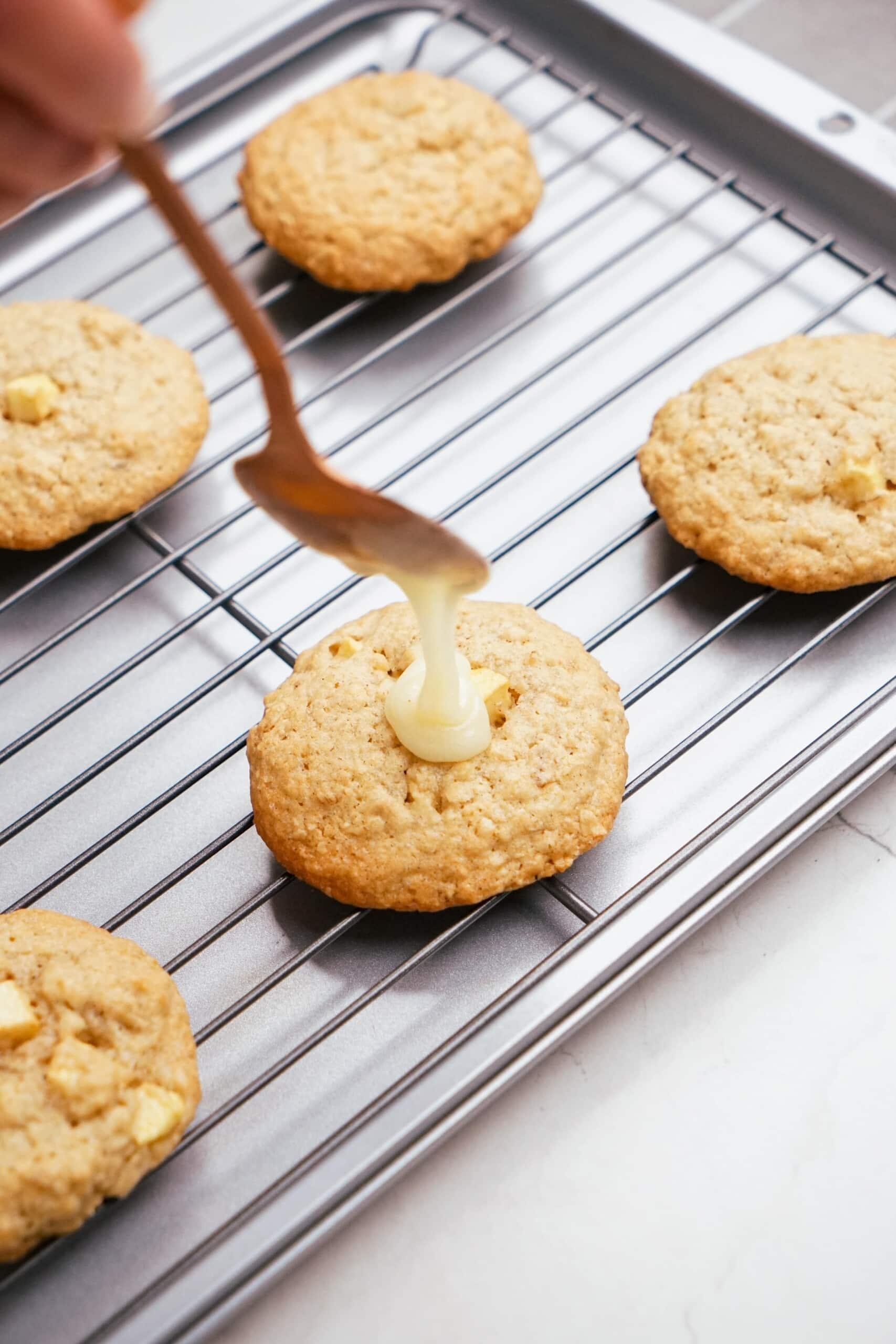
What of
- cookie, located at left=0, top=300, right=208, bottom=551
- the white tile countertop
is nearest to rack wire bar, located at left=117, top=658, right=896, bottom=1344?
the white tile countertop

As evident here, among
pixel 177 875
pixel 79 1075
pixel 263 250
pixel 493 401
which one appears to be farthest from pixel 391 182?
pixel 79 1075

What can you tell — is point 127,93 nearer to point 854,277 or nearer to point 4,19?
point 4,19

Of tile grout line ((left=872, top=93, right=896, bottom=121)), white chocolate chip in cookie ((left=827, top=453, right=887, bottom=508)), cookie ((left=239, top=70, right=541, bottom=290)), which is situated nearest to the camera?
white chocolate chip in cookie ((left=827, top=453, right=887, bottom=508))

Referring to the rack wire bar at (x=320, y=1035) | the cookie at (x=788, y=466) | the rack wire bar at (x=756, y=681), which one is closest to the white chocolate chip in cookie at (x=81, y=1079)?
the rack wire bar at (x=320, y=1035)

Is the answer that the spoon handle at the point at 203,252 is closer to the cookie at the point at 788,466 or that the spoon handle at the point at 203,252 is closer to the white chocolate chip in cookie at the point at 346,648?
the white chocolate chip in cookie at the point at 346,648

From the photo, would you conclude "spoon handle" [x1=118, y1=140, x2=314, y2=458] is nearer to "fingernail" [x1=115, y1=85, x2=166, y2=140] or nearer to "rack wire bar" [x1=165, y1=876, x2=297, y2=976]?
"fingernail" [x1=115, y1=85, x2=166, y2=140]

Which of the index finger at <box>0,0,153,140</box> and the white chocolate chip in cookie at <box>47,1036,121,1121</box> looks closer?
the index finger at <box>0,0,153,140</box>

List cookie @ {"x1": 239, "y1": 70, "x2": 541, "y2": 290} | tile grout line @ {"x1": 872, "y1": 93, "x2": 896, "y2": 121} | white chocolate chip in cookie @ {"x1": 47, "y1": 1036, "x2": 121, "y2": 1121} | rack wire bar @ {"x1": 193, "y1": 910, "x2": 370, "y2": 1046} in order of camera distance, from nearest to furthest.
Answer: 1. white chocolate chip in cookie @ {"x1": 47, "y1": 1036, "x2": 121, "y2": 1121}
2. rack wire bar @ {"x1": 193, "y1": 910, "x2": 370, "y2": 1046}
3. cookie @ {"x1": 239, "y1": 70, "x2": 541, "y2": 290}
4. tile grout line @ {"x1": 872, "y1": 93, "x2": 896, "y2": 121}

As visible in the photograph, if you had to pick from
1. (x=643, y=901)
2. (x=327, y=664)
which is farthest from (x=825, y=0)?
(x=643, y=901)
